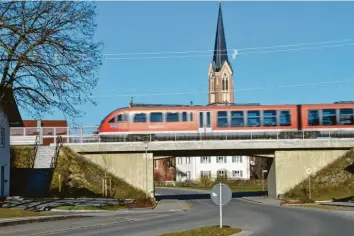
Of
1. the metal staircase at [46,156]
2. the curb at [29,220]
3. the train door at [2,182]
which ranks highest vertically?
the metal staircase at [46,156]

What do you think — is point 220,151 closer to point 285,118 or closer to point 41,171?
point 285,118

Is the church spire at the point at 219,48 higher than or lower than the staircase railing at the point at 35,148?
higher

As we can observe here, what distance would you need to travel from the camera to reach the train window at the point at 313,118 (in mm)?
47375

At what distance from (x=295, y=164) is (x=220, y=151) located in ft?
20.3

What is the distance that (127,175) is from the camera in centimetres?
4572

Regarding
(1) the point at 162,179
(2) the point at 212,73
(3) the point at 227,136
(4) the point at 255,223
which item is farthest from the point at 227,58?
(4) the point at 255,223

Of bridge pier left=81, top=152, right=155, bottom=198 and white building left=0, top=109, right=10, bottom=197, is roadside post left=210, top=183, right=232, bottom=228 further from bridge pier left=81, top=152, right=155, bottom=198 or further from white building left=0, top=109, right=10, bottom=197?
bridge pier left=81, top=152, right=155, bottom=198

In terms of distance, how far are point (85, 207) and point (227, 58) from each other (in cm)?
9555

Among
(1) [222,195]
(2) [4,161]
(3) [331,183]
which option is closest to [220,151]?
(3) [331,183]

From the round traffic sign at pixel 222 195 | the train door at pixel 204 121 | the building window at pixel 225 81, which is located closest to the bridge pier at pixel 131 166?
the train door at pixel 204 121

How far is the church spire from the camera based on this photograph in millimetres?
113000

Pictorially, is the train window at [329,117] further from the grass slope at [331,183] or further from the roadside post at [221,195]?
the roadside post at [221,195]

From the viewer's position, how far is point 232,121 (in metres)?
47.8

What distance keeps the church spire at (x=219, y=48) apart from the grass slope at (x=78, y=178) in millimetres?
71438
